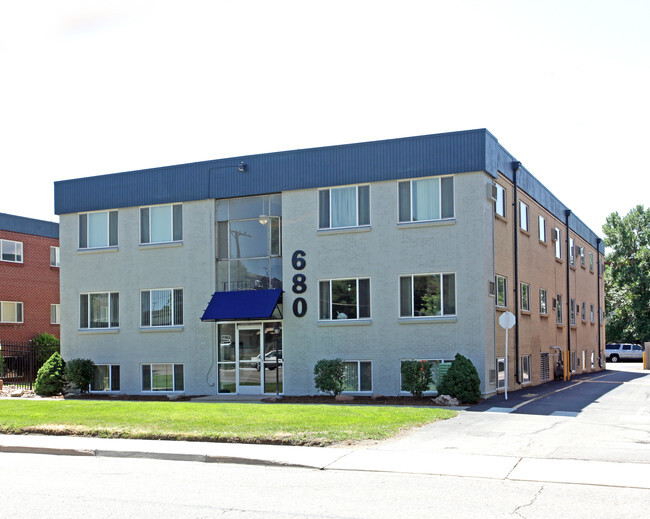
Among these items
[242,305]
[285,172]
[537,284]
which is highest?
[285,172]

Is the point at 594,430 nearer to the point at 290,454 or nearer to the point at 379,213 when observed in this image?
the point at 290,454

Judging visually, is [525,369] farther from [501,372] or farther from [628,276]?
[628,276]

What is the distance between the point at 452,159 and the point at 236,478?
1392 centimetres

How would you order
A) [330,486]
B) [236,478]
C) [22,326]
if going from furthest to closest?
[22,326]
[236,478]
[330,486]

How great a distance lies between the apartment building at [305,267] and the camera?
22.0 m

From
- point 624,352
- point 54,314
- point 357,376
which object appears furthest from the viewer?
point 624,352

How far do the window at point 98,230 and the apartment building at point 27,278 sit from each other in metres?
12.3

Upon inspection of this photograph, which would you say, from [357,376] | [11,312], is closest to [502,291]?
[357,376]

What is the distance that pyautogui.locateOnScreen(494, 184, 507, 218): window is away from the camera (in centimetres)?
2360

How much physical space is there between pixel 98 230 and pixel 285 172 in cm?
786

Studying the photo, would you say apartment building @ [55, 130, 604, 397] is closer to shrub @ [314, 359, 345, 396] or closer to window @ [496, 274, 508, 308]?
window @ [496, 274, 508, 308]

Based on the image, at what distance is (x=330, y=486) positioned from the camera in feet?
31.3

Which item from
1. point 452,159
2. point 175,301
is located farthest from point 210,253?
point 452,159

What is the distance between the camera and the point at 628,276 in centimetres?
6134
